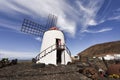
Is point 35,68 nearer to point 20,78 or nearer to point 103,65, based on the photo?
point 20,78

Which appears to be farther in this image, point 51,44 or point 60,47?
point 60,47

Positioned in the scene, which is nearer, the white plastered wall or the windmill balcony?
the white plastered wall

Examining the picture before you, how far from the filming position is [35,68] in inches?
731

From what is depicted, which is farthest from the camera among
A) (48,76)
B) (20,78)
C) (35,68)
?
(35,68)

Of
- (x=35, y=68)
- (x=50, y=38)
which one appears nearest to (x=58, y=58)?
(x=50, y=38)

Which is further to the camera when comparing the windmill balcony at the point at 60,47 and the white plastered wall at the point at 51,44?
the windmill balcony at the point at 60,47

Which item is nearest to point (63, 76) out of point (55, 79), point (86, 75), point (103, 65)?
point (55, 79)

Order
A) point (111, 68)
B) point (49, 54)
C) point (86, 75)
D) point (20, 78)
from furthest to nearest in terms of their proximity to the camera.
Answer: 1. point (49, 54)
2. point (111, 68)
3. point (86, 75)
4. point (20, 78)

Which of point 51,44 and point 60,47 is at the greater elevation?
point 51,44

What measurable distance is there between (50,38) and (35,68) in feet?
27.7

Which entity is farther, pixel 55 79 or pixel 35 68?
pixel 35 68

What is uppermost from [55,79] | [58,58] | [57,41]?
[57,41]

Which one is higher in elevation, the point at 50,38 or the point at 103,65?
the point at 50,38

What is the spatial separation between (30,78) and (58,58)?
12.9 metres
